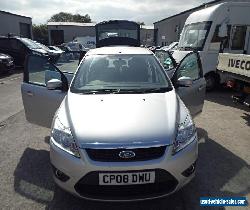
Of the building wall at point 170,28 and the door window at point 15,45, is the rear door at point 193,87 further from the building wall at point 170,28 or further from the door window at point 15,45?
the building wall at point 170,28

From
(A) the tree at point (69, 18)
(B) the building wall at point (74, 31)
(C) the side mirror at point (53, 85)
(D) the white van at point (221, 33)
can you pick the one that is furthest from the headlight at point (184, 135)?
(A) the tree at point (69, 18)

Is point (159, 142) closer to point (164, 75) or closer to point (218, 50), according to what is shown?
point (164, 75)

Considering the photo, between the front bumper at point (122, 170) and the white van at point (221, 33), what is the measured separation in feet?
25.2

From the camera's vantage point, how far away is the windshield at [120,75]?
415 cm

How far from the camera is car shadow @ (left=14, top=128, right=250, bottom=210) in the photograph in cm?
343

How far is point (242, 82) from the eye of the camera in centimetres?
734

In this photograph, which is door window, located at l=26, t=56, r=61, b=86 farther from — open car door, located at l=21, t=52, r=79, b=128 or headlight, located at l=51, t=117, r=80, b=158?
headlight, located at l=51, t=117, r=80, b=158

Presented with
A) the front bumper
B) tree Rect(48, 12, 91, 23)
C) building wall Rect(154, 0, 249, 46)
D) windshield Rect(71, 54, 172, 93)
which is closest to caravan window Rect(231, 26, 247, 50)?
windshield Rect(71, 54, 172, 93)

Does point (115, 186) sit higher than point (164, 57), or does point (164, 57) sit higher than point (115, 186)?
point (164, 57)

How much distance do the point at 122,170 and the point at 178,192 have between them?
3.59 ft

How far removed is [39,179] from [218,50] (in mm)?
8073

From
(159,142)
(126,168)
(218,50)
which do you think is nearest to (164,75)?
(159,142)

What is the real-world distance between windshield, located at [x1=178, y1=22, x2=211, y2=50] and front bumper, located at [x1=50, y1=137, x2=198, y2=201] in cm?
795

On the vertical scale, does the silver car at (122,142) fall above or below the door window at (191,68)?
below
